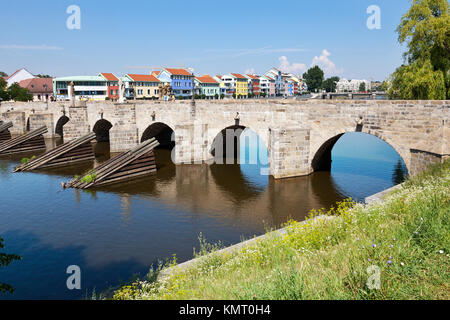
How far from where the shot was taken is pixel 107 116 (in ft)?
129

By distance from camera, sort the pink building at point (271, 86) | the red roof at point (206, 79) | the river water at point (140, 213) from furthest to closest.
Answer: the pink building at point (271, 86), the red roof at point (206, 79), the river water at point (140, 213)

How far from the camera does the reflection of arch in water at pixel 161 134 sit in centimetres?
3662

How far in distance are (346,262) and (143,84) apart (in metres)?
90.1

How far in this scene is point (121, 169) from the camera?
985 inches

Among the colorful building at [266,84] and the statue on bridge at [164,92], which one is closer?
the statue on bridge at [164,92]

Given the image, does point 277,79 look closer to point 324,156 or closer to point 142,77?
point 142,77

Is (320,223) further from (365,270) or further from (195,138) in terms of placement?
(195,138)

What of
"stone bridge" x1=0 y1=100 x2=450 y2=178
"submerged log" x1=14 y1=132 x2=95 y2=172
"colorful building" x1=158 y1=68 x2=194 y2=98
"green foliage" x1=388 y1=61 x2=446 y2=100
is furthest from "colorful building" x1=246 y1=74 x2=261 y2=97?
"green foliage" x1=388 y1=61 x2=446 y2=100

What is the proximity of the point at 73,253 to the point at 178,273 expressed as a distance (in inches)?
273

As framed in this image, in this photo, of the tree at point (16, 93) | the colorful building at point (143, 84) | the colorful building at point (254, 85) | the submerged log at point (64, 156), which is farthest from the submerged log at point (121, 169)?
the colorful building at point (254, 85)

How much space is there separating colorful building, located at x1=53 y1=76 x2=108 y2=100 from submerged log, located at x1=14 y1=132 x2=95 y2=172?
5939cm

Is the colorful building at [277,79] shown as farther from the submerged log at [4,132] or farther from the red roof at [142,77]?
the submerged log at [4,132]

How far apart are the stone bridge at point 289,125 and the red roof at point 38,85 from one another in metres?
58.8
